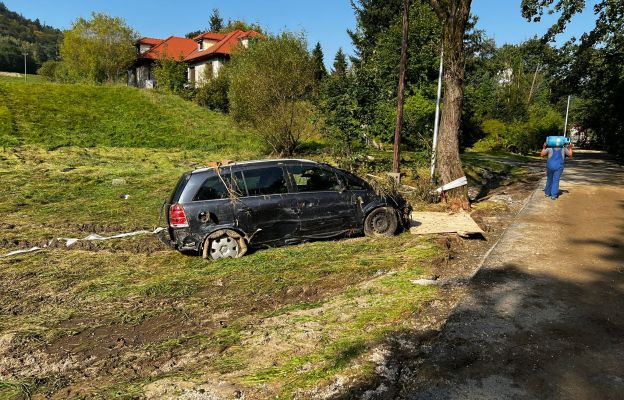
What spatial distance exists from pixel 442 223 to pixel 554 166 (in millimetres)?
4630

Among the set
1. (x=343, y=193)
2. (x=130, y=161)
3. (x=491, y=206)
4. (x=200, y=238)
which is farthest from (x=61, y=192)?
(x=491, y=206)

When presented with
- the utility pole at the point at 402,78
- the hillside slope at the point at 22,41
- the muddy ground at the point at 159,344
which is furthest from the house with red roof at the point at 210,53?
the hillside slope at the point at 22,41

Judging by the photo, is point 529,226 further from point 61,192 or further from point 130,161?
point 130,161

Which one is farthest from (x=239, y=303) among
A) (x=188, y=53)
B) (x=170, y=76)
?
(x=188, y=53)

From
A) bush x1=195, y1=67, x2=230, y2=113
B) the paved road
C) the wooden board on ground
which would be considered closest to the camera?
the paved road

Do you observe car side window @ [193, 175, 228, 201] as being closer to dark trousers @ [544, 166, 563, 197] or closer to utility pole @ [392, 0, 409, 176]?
utility pole @ [392, 0, 409, 176]

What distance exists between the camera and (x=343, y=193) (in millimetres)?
7957

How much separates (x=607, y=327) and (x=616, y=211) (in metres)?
6.82

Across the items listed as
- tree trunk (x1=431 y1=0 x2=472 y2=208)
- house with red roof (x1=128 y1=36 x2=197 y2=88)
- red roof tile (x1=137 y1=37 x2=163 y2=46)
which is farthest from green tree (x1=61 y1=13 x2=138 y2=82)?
tree trunk (x1=431 y1=0 x2=472 y2=208)

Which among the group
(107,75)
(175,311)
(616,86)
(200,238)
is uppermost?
(107,75)

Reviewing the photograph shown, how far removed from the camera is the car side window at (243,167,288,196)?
7422mm

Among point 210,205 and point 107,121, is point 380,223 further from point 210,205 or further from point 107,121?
point 107,121

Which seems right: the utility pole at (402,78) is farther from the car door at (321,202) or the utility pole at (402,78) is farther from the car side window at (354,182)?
the car door at (321,202)

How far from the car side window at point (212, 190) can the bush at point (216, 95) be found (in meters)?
26.1
